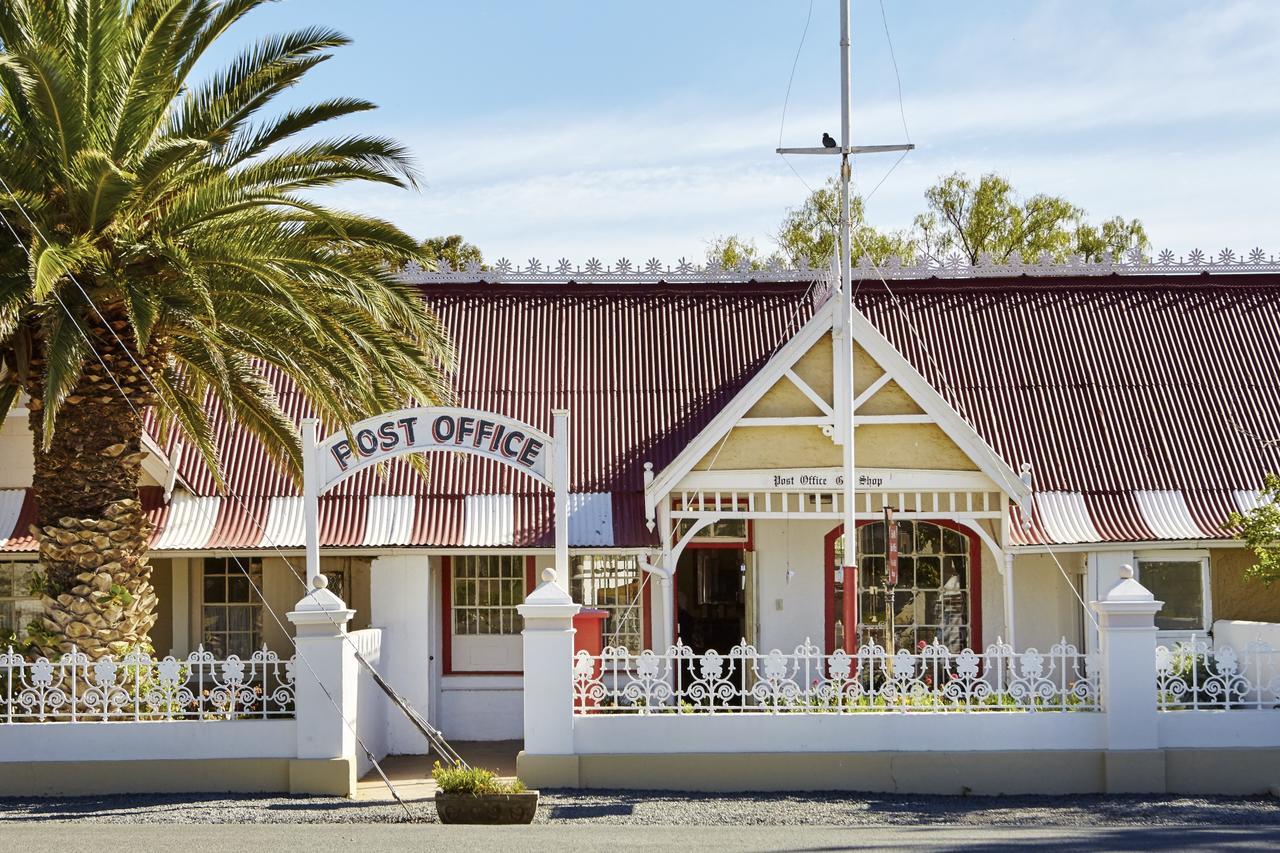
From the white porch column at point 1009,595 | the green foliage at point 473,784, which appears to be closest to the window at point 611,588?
the white porch column at point 1009,595

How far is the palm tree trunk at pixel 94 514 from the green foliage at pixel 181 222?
23 centimetres

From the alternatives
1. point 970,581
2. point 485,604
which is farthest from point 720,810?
point 970,581

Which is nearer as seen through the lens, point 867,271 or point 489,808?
point 489,808

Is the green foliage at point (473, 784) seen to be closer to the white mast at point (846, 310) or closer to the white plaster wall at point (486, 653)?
the white mast at point (846, 310)

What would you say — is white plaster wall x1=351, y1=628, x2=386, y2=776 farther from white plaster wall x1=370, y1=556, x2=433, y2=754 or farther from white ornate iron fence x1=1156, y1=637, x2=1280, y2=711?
white ornate iron fence x1=1156, y1=637, x2=1280, y2=711

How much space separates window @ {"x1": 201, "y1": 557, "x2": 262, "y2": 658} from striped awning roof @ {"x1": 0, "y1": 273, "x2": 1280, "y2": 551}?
1.28m

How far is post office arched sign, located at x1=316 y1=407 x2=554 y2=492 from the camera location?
14.2 metres

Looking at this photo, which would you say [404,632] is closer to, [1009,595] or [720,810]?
[720,810]

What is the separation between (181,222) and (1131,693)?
30.3ft

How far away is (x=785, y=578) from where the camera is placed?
19.1m

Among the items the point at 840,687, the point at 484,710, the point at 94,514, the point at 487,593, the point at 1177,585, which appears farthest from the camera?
the point at 487,593

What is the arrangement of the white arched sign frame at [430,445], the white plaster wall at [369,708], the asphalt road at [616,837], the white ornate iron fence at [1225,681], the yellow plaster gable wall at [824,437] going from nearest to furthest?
the asphalt road at [616,837] < the white ornate iron fence at [1225,681] < the white arched sign frame at [430,445] < the white plaster wall at [369,708] < the yellow plaster gable wall at [824,437]

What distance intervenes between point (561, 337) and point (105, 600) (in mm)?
8702

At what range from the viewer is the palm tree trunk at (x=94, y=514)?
45.6 feet
